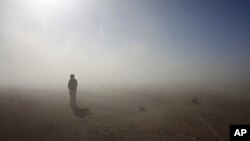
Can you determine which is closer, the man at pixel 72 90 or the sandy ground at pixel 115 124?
the sandy ground at pixel 115 124

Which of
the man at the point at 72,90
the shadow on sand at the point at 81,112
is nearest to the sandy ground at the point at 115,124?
the shadow on sand at the point at 81,112

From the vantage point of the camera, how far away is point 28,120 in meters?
12.3

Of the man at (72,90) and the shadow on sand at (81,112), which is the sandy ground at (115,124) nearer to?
the shadow on sand at (81,112)

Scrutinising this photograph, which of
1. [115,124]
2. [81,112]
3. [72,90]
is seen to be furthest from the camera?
[72,90]

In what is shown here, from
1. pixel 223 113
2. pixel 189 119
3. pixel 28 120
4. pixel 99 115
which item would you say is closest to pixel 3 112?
pixel 28 120

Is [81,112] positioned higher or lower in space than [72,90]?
lower

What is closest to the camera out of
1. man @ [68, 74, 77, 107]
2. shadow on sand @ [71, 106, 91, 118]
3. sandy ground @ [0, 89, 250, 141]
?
sandy ground @ [0, 89, 250, 141]

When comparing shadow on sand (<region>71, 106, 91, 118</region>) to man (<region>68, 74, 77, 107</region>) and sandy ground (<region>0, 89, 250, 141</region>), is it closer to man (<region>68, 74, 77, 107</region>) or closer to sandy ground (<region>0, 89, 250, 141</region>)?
sandy ground (<region>0, 89, 250, 141</region>)

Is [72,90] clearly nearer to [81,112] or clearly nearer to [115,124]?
[81,112]

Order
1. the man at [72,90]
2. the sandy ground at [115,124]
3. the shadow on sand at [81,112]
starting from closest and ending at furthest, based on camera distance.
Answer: the sandy ground at [115,124]
the shadow on sand at [81,112]
the man at [72,90]

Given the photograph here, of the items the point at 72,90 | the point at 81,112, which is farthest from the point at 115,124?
the point at 72,90

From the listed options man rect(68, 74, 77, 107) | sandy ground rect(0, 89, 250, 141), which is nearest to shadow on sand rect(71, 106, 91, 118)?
sandy ground rect(0, 89, 250, 141)

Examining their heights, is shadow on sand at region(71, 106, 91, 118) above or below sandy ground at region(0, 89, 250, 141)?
above

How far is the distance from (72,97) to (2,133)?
7.56 meters
